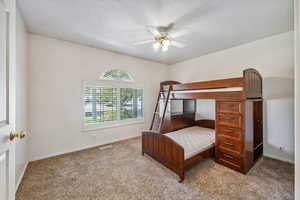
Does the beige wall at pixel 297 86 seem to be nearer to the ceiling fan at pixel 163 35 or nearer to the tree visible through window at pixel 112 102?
the ceiling fan at pixel 163 35

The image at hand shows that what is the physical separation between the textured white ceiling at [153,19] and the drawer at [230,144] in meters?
2.20

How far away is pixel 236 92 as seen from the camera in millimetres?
2219

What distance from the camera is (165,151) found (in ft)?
7.59

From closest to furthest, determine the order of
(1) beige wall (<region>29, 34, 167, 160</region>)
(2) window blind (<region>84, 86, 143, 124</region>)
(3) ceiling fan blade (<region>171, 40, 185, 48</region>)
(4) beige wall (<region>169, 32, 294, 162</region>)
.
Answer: (4) beige wall (<region>169, 32, 294, 162</region>), (1) beige wall (<region>29, 34, 167, 160</region>), (3) ceiling fan blade (<region>171, 40, 185, 48</region>), (2) window blind (<region>84, 86, 143, 124</region>)

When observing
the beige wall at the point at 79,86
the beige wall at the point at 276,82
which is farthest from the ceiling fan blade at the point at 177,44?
the beige wall at the point at 276,82

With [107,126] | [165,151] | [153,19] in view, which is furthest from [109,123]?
[153,19]

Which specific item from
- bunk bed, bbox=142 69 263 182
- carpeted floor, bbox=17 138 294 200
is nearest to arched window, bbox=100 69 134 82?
bunk bed, bbox=142 69 263 182

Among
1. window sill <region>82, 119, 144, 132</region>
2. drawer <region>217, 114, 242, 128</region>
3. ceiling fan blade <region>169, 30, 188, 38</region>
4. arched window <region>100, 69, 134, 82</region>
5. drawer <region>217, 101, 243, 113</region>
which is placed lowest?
window sill <region>82, 119, 144, 132</region>

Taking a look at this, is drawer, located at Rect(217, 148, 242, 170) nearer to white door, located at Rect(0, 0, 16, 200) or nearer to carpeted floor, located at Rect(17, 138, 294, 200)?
carpeted floor, located at Rect(17, 138, 294, 200)

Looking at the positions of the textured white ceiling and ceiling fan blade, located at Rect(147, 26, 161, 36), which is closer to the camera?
the textured white ceiling

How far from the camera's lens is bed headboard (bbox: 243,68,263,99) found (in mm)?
2186

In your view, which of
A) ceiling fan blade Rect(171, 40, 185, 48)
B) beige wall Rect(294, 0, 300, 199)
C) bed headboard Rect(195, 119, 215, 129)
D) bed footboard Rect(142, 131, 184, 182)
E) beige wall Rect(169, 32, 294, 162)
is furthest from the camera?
bed headboard Rect(195, 119, 215, 129)

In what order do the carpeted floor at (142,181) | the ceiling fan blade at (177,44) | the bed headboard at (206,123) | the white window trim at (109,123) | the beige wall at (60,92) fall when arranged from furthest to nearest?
the bed headboard at (206,123), the white window trim at (109,123), the ceiling fan blade at (177,44), the beige wall at (60,92), the carpeted floor at (142,181)

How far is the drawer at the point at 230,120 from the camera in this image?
224 cm
